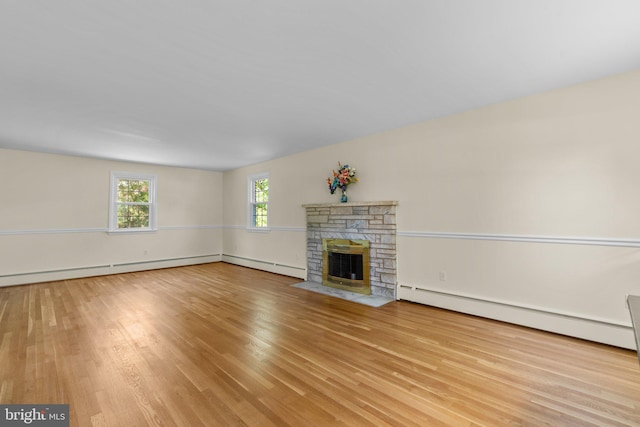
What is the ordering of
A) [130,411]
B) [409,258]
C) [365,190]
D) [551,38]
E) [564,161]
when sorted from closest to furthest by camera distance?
[130,411] < [551,38] < [564,161] < [409,258] < [365,190]

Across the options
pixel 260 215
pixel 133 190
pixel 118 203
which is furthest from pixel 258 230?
pixel 118 203

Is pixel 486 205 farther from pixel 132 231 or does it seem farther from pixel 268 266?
pixel 132 231

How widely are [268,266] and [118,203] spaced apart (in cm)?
339

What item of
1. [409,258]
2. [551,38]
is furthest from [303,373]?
[551,38]

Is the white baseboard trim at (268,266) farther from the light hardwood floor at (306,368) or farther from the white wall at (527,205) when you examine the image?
the white wall at (527,205)

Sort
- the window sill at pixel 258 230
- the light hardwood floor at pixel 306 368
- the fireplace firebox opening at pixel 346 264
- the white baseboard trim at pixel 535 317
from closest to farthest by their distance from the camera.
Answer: the light hardwood floor at pixel 306 368, the white baseboard trim at pixel 535 317, the fireplace firebox opening at pixel 346 264, the window sill at pixel 258 230

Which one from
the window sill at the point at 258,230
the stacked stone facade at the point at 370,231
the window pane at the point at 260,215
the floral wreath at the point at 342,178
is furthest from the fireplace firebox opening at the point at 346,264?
the window pane at the point at 260,215

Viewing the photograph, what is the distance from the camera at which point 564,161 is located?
2.73 metres

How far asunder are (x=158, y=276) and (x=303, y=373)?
4.68 metres

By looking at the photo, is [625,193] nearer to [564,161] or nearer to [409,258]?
[564,161]

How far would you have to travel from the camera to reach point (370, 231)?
13.8 ft

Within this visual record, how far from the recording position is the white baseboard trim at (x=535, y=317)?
247cm

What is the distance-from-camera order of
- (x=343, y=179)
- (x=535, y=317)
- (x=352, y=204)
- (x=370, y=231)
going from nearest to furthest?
1. (x=535, y=317)
2. (x=370, y=231)
3. (x=352, y=204)
4. (x=343, y=179)

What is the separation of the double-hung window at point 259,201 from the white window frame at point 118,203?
2.11 metres
